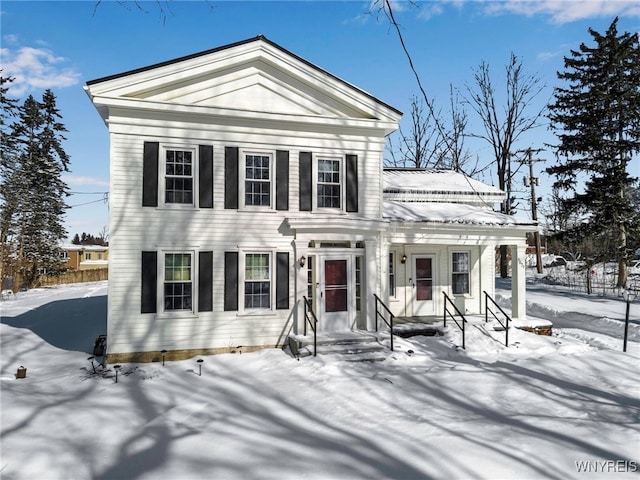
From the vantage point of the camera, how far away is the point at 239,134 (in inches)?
417

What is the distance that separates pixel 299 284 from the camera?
10.7 m

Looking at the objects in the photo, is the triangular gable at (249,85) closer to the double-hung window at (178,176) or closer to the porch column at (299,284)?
the double-hung window at (178,176)

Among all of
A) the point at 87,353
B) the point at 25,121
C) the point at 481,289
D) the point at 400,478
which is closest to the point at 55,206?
Answer: the point at 25,121

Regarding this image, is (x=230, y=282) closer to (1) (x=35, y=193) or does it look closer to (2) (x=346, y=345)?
(2) (x=346, y=345)

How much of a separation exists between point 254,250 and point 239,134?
2959 mm

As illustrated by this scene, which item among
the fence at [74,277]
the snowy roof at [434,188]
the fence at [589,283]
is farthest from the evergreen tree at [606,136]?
the fence at [74,277]

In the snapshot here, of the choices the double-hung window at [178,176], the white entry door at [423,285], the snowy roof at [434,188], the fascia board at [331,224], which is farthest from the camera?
Result: the snowy roof at [434,188]

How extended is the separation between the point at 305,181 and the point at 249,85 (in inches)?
111

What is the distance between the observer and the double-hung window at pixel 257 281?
34.6ft

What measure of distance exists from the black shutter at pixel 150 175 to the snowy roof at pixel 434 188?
7916 millimetres

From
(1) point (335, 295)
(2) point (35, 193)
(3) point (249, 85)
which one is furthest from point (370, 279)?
(2) point (35, 193)

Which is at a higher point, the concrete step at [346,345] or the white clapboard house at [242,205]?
the white clapboard house at [242,205]

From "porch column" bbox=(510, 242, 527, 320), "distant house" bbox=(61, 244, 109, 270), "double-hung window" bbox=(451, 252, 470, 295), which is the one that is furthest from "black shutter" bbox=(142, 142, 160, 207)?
"distant house" bbox=(61, 244, 109, 270)

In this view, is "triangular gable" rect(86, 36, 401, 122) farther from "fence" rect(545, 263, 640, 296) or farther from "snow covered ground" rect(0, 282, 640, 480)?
"fence" rect(545, 263, 640, 296)
